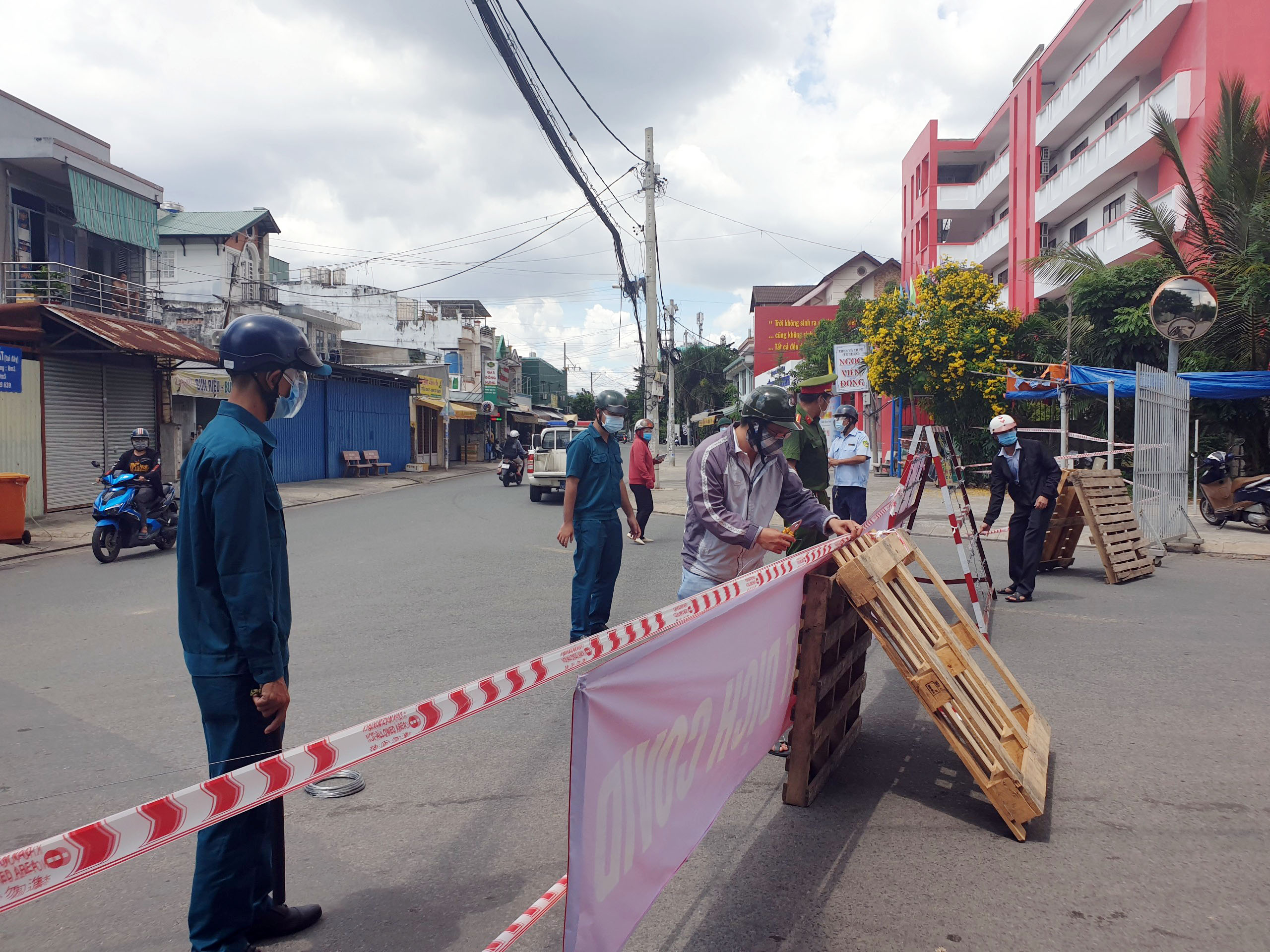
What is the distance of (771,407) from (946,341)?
1982 centimetres

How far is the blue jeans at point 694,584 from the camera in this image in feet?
14.0

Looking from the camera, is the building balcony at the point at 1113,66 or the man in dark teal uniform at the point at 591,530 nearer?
the man in dark teal uniform at the point at 591,530

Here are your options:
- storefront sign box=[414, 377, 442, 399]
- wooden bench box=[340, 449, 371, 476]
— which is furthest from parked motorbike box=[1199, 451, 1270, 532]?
storefront sign box=[414, 377, 442, 399]

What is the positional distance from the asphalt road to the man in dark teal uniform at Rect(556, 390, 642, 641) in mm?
576

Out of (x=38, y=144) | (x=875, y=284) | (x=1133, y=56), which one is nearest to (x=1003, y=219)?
(x=1133, y=56)

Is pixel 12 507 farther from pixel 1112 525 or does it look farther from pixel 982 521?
pixel 982 521

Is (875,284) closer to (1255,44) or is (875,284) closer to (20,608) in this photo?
(1255,44)

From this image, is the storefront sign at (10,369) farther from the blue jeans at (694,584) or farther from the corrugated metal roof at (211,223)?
the corrugated metal roof at (211,223)

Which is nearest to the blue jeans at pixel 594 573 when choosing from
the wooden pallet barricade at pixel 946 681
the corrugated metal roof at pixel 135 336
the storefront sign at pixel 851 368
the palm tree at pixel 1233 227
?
the wooden pallet barricade at pixel 946 681

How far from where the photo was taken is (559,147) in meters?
14.4

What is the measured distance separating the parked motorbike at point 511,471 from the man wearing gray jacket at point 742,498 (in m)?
21.3

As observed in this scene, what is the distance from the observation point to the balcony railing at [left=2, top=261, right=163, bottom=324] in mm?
19359

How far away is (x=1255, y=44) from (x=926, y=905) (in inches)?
921

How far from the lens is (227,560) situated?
242 cm
